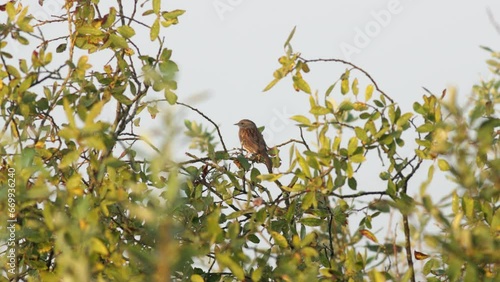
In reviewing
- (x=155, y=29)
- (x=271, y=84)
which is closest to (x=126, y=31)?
(x=155, y=29)

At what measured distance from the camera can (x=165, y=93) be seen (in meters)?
4.60

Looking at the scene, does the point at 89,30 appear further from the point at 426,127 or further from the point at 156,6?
the point at 426,127

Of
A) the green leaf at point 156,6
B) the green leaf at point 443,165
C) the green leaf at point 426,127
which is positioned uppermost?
the green leaf at point 156,6

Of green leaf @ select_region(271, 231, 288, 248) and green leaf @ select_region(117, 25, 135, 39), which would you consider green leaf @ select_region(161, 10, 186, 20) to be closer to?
green leaf @ select_region(117, 25, 135, 39)

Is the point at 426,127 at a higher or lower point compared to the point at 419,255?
higher

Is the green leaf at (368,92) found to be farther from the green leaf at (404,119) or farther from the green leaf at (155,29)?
the green leaf at (155,29)

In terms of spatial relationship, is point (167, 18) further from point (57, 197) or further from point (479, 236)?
point (479, 236)

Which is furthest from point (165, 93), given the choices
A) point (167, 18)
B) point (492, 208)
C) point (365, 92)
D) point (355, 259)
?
point (492, 208)

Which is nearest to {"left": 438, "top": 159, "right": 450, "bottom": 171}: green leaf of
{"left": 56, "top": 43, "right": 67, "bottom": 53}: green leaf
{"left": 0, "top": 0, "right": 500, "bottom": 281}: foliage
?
{"left": 0, "top": 0, "right": 500, "bottom": 281}: foliage

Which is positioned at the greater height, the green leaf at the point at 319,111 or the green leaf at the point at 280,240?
the green leaf at the point at 319,111

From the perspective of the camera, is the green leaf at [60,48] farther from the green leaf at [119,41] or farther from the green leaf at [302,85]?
the green leaf at [302,85]

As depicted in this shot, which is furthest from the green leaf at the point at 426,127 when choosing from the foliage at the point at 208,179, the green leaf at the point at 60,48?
the green leaf at the point at 60,48

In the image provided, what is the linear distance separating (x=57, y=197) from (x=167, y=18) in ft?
5.61

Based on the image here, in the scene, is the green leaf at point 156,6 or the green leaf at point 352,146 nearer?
the green leaf at point 352,146
